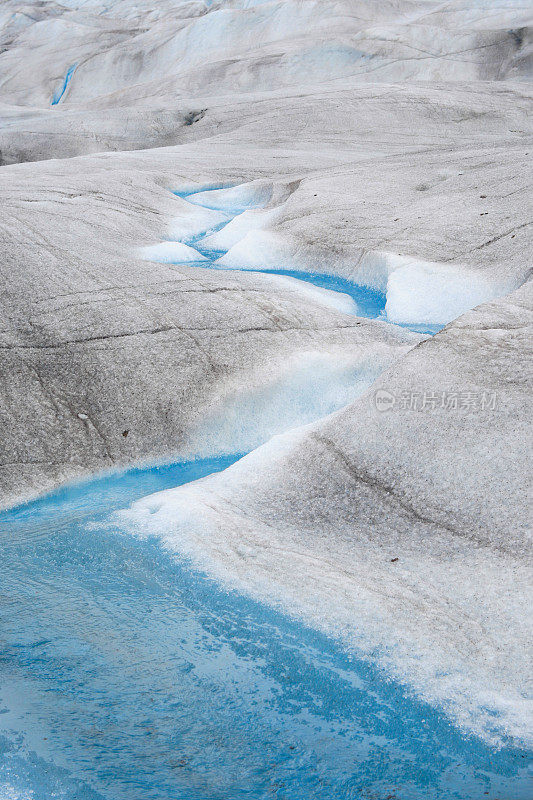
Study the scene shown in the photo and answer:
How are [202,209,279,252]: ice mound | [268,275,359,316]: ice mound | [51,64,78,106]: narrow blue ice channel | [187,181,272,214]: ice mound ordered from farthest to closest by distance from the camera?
[51,64,78,106]: narrow blue ice channel
[187,181,272,214]: ice mound
[202,209,279,252]: ice mound
[268,275,359,316]: ice mound

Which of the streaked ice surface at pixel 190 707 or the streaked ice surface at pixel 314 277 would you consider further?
the streaked ice surface at pixel 314 277

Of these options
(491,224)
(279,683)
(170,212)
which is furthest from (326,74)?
(279,683)

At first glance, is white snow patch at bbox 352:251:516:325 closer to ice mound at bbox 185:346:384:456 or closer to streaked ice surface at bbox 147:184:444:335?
streaked ice surface at bbox 147:184:444:335

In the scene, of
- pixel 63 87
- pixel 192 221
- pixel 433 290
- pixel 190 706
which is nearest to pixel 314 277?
pixel 433 290

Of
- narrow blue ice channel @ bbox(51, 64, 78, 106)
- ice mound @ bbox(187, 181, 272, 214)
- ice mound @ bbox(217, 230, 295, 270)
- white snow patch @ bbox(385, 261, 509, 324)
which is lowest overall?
white snow patch @ bbox(385, 261, 509, 324)

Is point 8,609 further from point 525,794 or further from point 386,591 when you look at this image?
point 525,794

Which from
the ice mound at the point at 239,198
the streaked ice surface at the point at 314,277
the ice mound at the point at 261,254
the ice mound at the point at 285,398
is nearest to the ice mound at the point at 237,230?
the streaked ice surface at the point at 314,277

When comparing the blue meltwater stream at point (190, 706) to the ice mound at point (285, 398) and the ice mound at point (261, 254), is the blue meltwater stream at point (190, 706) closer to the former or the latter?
the ice mound at point (285, 398)

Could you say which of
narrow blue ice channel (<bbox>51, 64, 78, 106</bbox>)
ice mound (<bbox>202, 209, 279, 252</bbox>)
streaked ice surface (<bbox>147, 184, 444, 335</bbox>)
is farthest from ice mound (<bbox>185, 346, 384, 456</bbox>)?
narrow blue ice channel (<bbox>51, 64, 78, 106</bbox>)

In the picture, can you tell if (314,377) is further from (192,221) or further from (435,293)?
(192,221)
